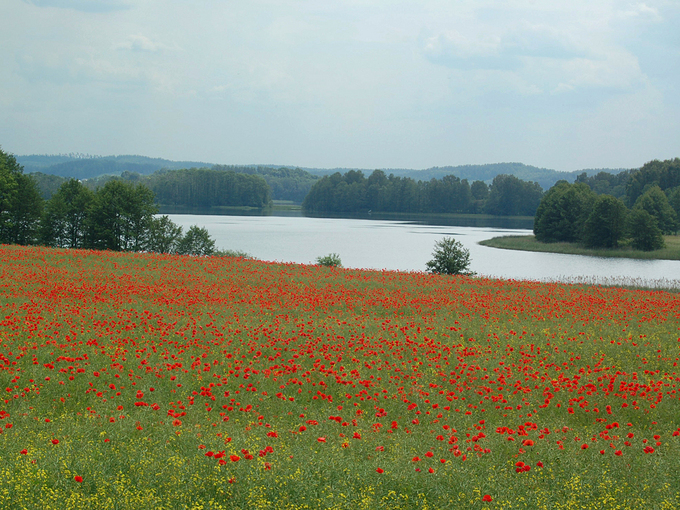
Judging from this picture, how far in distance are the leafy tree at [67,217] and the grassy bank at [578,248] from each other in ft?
190

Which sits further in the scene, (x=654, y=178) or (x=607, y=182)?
(x=607, y=182)

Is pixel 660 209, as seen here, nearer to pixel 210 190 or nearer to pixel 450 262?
pixel 450 262

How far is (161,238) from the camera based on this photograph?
56.3 m

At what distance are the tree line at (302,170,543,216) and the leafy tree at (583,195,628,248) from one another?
82162 millimetres

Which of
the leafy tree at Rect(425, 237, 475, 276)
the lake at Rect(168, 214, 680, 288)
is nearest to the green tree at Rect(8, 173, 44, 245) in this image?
the lake at Rect(168, 214, 680, 288)

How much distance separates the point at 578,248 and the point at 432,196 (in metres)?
99.4

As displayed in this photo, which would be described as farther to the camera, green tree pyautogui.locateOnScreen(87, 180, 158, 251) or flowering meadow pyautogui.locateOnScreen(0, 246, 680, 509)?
green tree pyautogui.locateOnScreen(87, 180, 158, 251)

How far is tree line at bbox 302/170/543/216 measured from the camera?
166375 mm

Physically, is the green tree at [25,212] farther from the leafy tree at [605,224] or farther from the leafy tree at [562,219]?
the leafy tree at [562,219]

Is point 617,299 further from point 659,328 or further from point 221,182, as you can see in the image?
point 221,182

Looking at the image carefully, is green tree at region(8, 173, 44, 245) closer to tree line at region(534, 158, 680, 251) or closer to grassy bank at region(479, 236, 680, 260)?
grassy bank at region(479, 236, 680, 260)

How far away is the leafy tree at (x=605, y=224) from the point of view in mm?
82188

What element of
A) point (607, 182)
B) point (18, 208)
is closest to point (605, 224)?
point (18, 208)

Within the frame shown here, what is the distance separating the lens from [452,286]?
23094 mm
